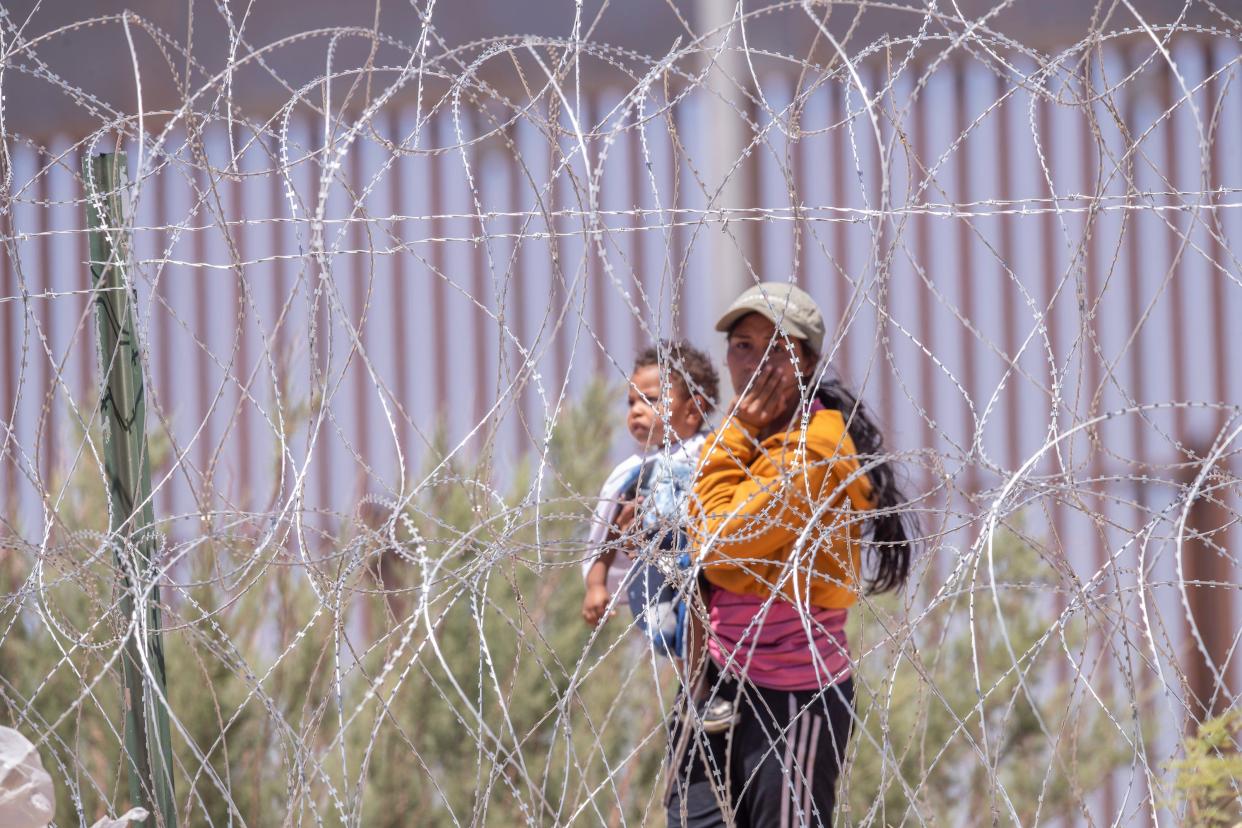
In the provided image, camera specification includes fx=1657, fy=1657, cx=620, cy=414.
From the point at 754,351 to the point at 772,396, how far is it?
68 mm

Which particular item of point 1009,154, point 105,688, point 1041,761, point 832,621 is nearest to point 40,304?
point 105,688

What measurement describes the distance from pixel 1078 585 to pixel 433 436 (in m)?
3.04

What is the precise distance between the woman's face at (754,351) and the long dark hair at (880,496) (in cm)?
6

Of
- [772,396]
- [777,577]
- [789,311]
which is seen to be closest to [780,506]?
[777,577]

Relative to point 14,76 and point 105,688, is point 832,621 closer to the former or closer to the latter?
point 105,688

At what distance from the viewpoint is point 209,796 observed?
13.1ft

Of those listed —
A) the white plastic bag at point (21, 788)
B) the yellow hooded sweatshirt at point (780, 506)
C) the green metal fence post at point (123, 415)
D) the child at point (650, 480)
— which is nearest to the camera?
the white plastic bag at point (21, 788)

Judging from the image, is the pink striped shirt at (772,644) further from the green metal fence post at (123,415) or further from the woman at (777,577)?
the green metal fence post at (123,415)

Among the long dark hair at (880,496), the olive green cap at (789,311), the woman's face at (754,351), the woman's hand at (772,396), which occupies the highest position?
the olive green cap at (789,311)

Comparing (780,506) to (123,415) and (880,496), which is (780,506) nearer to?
(880,496)

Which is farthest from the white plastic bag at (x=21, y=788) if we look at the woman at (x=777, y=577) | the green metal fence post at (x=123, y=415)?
the woman at (x=777, y=577)

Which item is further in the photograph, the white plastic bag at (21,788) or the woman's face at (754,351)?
the woman's face at (754,351)

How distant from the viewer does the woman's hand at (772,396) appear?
2.10 meters

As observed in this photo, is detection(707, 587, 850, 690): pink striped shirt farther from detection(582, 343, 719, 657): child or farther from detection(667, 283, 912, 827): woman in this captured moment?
detection(582, 343, 719, 657): child
